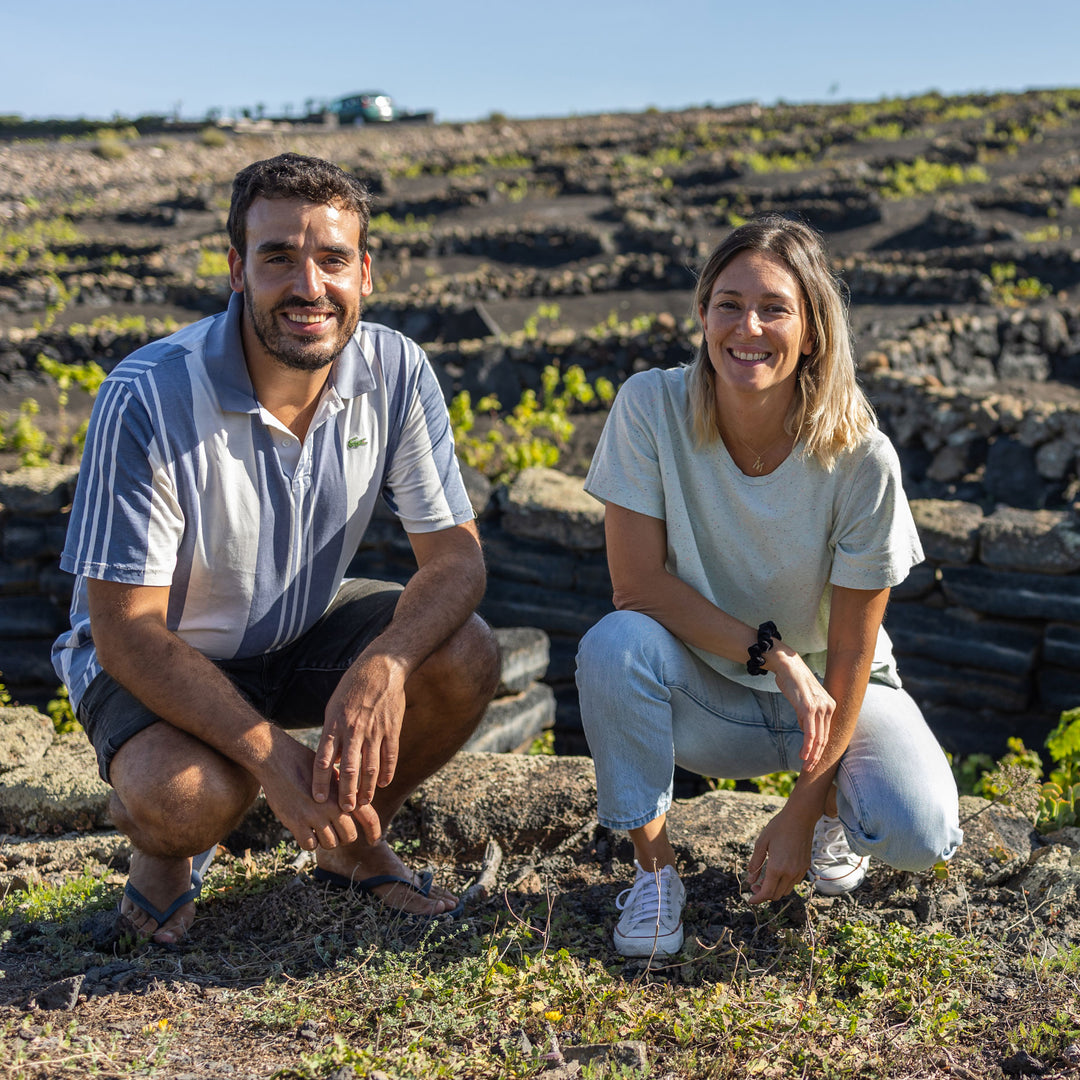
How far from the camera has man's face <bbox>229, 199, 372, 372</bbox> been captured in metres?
2.61

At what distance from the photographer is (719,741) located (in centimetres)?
264

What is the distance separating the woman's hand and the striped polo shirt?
1.00m

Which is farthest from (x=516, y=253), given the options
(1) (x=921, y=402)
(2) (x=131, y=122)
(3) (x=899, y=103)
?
(2) (x=131, y=122)

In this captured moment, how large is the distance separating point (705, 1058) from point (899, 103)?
35.5 m

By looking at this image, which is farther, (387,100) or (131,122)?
(387,100)

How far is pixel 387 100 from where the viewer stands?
142 ft

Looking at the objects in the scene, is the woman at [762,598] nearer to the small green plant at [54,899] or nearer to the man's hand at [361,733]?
A: the man's hand at [361,733]

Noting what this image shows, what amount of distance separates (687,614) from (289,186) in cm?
143

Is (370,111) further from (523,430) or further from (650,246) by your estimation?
(523,430)

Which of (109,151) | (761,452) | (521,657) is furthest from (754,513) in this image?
(109,151)

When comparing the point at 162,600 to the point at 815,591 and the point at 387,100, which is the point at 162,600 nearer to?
the point at 815,591

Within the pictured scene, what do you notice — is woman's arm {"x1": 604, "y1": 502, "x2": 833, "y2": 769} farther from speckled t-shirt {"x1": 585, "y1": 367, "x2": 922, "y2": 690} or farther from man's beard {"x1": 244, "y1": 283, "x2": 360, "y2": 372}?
man's beard {"x1": 244, "y1": 283, "x2": 360, "y2": 372}

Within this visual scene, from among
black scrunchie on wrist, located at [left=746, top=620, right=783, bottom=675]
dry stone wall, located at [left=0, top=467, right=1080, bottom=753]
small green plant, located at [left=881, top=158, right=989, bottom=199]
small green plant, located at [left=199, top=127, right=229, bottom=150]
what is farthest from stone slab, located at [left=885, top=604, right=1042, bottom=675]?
small green plant, located at [left=199, top=127, right=229, bottom=150]

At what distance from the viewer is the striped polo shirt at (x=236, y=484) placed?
8.08 ft
